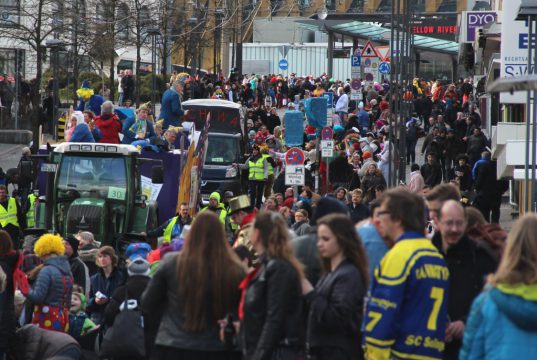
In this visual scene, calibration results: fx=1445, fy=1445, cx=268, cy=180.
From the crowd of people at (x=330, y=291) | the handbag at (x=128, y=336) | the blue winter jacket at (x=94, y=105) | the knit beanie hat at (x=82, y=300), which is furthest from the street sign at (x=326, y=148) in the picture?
the handbag at (x=128, y=336)

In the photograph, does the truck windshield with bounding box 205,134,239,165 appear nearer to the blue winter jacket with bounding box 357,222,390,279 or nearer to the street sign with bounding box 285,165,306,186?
the street sign with bounding box 285,165,306,186

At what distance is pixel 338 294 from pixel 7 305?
421 centimetres

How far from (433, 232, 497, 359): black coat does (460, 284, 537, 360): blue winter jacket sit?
1.36 metres

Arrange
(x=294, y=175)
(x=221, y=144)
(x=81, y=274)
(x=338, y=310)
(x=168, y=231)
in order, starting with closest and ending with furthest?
(x=338, y=310) → (x=81, y=274) → (x=168, y=231) → (x=294, y=175) → (x=221, y=144)

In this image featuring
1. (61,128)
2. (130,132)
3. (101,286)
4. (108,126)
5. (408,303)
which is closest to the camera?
(408,303)

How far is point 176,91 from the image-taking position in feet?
112

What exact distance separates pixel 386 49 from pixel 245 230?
3644cm

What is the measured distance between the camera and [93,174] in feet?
71.7

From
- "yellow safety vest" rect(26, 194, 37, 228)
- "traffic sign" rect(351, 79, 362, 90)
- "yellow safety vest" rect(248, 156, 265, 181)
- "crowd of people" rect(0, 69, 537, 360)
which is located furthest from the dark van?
"crowd of people" rect(0, 69, 537, 360)

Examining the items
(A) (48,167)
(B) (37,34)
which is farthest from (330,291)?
(B) (37,34)

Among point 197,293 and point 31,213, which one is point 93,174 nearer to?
point 31,213

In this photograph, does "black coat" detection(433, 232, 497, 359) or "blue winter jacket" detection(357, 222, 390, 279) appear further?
"blue winter jacket" detection(357, 222, 390, 279)

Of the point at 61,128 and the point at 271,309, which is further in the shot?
the point at 61,128

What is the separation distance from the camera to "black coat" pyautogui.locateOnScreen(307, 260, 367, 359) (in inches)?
325
